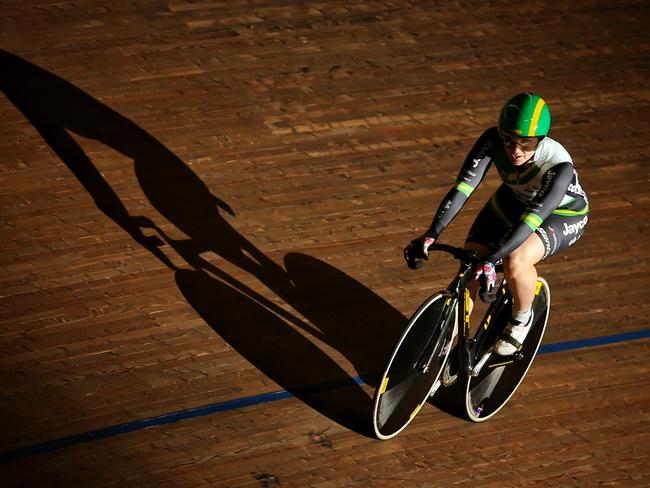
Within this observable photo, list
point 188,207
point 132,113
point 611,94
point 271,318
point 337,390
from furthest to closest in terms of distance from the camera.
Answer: point 611,94 → point 132,113 → point 188,207 → point 271,318 → point 337,390

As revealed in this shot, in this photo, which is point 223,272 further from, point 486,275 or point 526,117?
point 526,117

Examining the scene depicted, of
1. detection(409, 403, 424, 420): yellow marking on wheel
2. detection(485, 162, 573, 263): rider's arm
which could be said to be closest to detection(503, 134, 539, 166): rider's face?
detection(485, 162, 573, 263): rider's arm

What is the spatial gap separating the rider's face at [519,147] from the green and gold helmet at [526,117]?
0.03 m

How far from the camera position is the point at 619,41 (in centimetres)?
730

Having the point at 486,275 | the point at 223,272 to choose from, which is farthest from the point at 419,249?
the point at 223,272

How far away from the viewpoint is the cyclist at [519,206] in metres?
3.80

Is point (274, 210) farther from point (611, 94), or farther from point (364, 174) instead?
point (611, 94)

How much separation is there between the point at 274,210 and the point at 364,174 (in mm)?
637

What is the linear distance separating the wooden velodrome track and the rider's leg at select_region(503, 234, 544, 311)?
741 millimetres

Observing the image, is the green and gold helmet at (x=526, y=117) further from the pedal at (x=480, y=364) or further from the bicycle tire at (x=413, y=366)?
the pedal at (x=480, y=364)

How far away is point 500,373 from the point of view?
4523 mm

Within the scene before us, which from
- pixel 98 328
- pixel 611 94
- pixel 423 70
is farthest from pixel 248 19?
pixel 98 328

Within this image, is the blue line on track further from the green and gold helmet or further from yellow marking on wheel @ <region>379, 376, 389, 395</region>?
the green and gold helmet

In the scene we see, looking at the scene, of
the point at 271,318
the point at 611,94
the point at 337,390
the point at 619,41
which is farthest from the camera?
the point at 619,41
